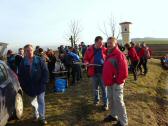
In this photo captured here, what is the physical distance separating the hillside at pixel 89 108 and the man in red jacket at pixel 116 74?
0.77 meters

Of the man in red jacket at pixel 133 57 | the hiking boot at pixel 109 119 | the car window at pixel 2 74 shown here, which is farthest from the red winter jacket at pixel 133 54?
the car window at pixel 2 74

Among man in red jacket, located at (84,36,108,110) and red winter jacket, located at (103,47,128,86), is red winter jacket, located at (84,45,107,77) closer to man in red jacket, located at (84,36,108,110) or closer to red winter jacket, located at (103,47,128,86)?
man in red jacket, located at (84,36,108,110)

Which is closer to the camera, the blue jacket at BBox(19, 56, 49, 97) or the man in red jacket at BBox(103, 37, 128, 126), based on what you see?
the man in red jacket at BBox(103, 37, 128, 126)

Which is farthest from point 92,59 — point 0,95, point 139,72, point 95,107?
point 139,72

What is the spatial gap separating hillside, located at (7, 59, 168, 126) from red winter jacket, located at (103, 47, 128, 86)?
53.2 inches

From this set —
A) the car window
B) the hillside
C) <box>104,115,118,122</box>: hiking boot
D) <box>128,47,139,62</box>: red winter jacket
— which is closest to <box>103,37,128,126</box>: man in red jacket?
<box>104,115,118,122</box>: hiking boot

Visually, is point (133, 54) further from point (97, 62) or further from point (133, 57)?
point (97, 62)

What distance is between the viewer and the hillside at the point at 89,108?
9.85 metres

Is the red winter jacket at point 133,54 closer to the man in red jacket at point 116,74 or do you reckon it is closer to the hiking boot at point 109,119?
the hiking boot at point 109,119

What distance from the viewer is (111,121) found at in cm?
970

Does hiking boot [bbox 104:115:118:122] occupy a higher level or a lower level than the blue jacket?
lower

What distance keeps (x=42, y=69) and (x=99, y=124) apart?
2.11 metres

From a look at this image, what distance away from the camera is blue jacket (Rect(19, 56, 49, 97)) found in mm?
9016

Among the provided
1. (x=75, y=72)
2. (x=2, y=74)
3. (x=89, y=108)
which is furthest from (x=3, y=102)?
(x=75, y=72)
